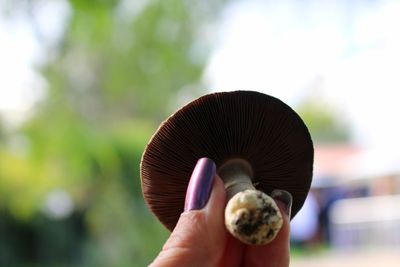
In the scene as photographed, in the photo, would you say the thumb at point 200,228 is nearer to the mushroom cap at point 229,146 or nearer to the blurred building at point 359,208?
the mushroom cap at point 229,146

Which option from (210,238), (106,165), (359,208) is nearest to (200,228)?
(210,238)

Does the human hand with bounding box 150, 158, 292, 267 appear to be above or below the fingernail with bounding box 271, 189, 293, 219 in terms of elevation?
below

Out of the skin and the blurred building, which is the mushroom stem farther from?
the blurred building

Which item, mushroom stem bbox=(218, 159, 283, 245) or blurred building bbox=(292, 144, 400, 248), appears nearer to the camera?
mushroom stem bbox=(218, 159, 283, 245)

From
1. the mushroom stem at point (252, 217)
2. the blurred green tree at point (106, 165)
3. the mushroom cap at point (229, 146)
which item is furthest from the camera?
the blurred green tree at point (106, 165)

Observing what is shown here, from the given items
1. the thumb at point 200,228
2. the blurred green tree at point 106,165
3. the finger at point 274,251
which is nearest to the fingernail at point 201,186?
the thumb at point 200,228

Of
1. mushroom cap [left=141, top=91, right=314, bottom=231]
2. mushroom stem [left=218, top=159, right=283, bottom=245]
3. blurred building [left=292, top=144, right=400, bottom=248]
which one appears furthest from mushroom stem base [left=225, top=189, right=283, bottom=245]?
blurred building [left=292, top=144, right=400, bottom=248]
